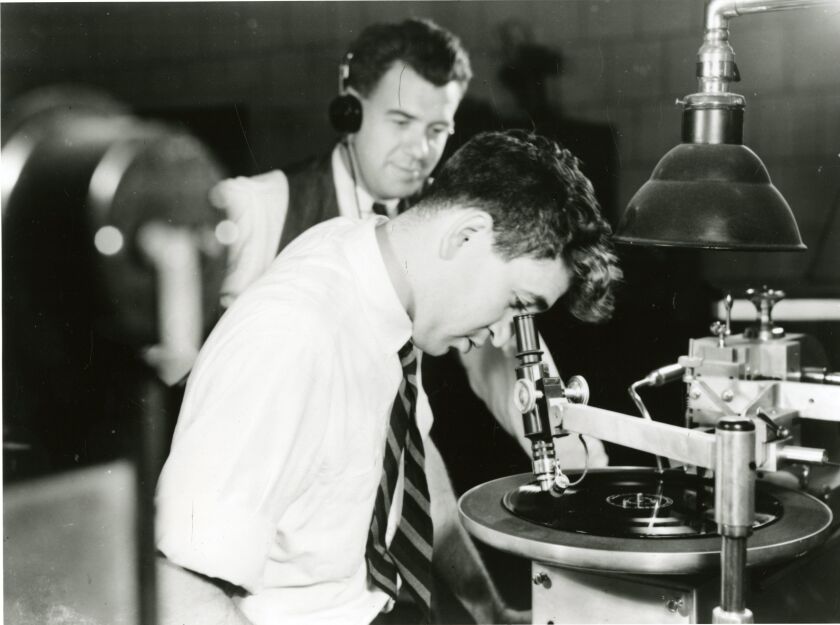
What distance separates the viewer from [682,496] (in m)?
1.60

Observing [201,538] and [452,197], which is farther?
[452,197]

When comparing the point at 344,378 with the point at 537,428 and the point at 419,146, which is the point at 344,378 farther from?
the point at 419,146

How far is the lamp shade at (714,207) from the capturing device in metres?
1.26

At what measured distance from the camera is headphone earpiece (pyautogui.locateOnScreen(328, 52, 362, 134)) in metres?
1.85

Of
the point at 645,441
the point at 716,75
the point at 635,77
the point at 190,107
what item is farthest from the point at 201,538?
the point at 635,77

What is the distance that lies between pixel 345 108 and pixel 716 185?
86 cm

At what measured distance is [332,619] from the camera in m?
1.62

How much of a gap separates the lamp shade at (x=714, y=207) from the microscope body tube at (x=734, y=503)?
302mm

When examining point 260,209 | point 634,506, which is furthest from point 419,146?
point 634,506

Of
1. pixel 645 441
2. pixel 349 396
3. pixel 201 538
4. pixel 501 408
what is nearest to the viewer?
pixel 645 441

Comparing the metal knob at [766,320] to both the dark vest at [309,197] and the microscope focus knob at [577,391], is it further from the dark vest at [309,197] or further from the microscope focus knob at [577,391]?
the dark vest at [309,197]

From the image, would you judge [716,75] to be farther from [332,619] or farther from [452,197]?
[332,619]

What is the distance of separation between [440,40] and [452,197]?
0.43 meters

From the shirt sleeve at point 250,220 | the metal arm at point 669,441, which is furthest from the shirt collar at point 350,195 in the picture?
the metal arm at point 669,441
